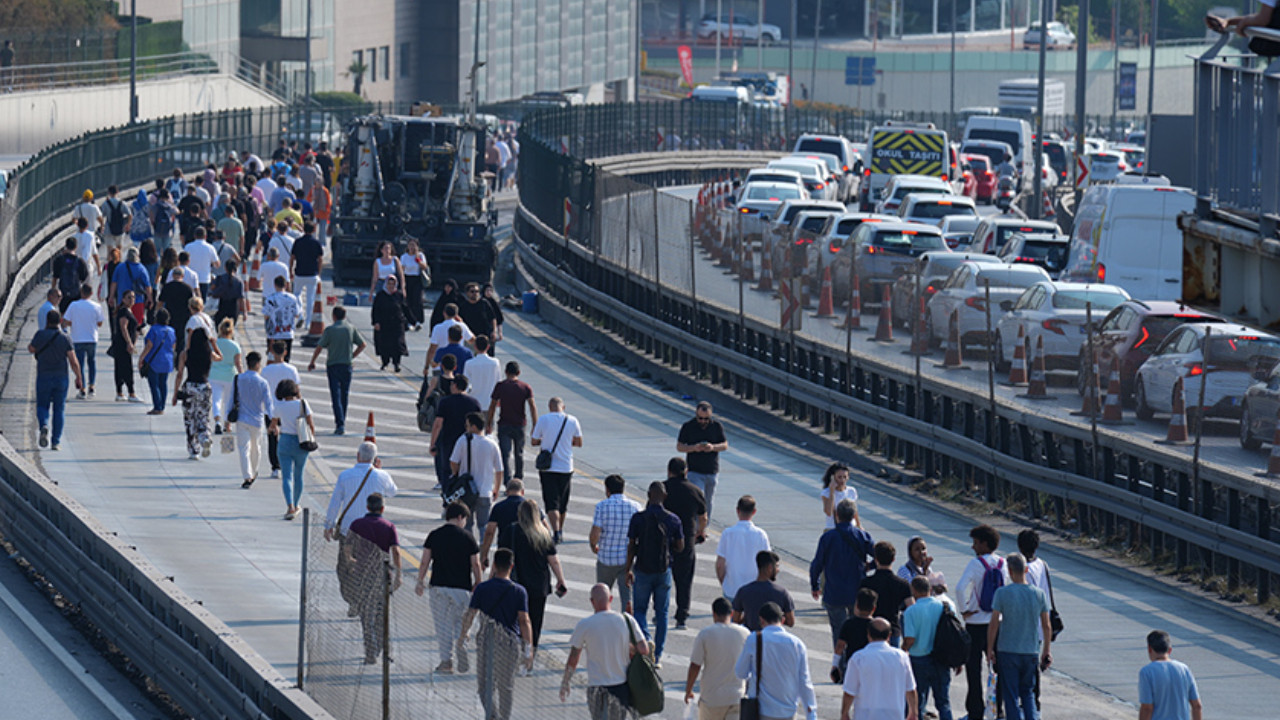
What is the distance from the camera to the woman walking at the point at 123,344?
26.2 meters

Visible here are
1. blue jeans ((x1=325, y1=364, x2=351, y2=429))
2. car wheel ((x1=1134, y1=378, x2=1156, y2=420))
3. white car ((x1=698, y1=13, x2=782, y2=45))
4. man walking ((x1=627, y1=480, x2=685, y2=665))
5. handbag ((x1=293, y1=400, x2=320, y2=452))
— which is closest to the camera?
man walking ((x1=627, y1=480, x2=685, y2=665))

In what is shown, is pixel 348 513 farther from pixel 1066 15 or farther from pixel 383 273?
pixel 1066 15

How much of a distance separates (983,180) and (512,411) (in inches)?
1973

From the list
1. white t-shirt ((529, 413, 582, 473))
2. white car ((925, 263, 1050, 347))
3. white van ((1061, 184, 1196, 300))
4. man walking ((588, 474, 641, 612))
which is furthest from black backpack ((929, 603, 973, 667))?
white van ((1061, 184, 1196, 300))

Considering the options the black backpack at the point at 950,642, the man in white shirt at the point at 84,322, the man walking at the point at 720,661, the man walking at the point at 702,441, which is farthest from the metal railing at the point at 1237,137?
the man in white shirt at the point at 84,322

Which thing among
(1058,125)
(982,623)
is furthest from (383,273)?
(1058,125)

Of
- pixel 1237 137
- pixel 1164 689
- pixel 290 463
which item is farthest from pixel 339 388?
pixel 1164 689

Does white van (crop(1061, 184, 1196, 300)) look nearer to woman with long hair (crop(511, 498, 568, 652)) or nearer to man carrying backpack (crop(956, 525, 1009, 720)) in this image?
Result: man carrying backpack (crop(956, 525, 1009, 720))

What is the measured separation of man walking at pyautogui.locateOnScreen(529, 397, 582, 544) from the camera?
19.4 meters

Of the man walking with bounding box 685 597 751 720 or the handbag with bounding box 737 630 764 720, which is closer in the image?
the handbag with bounding box 737 630 764 720

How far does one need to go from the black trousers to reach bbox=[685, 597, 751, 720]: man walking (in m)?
3.59

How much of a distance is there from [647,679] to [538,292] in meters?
28.2

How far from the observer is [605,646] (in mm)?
12719

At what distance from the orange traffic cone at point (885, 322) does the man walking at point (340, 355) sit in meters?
6.29
